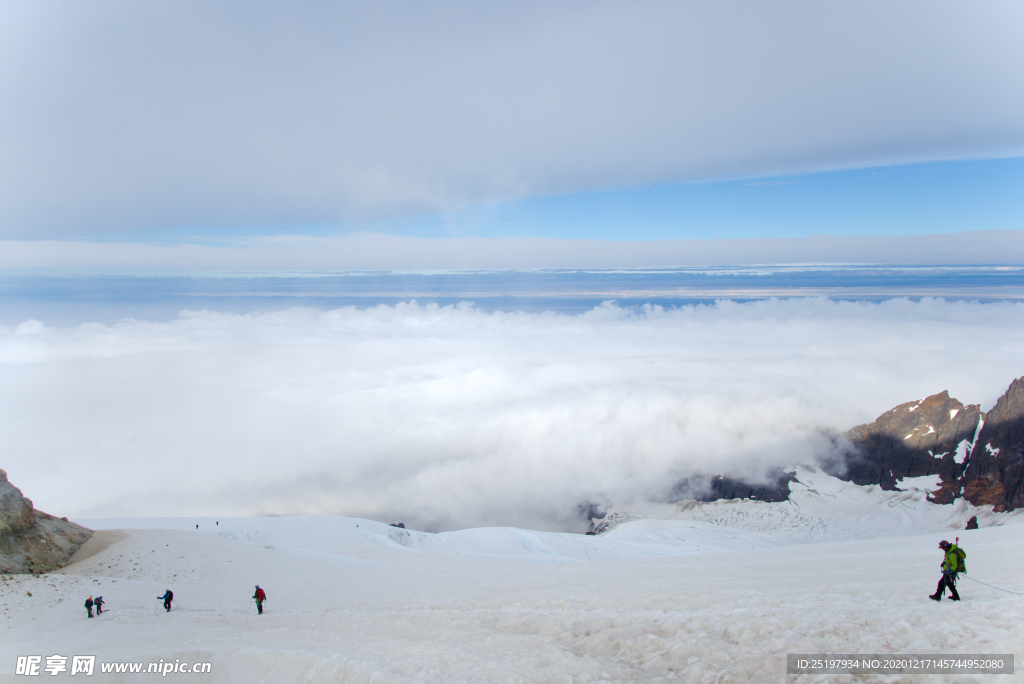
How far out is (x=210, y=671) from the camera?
14.4 metres

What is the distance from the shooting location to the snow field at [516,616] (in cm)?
1161

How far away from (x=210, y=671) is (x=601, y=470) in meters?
193

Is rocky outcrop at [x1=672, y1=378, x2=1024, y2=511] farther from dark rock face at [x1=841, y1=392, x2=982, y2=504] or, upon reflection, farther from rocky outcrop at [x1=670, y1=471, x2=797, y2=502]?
rocky outcrop at [x1=670, y1=471, x2=797, y2=502]

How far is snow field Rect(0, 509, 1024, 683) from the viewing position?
11609 millimetres

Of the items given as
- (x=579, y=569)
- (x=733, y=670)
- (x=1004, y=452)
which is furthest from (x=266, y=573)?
(x=1004, y=452)

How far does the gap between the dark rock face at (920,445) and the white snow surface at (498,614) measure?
15489 centimetres

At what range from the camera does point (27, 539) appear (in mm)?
29250

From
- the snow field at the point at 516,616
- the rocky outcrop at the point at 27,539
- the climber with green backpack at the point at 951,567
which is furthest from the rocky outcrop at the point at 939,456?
the rocky outcrop at the point at 27,539

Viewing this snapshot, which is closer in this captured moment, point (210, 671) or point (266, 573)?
point (210, 671)

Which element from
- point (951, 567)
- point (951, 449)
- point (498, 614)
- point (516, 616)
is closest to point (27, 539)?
point (498, 614)

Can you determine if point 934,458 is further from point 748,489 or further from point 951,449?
point 748,489

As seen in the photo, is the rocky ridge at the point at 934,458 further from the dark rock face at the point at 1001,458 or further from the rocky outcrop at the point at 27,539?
the rocky outcrop at the point at 27,539

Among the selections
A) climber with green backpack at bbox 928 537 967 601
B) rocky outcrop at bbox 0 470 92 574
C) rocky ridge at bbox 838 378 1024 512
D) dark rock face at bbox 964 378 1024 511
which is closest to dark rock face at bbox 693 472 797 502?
rocky ridge at bbox 838 378 1024 512

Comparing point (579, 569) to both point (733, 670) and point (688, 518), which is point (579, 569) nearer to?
point (733, 670)
